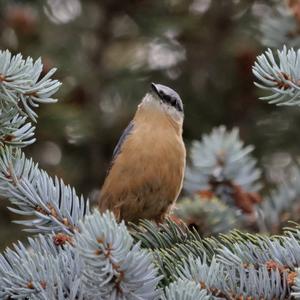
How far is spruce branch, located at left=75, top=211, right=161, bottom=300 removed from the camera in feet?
5.39

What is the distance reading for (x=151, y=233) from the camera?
2396 mm

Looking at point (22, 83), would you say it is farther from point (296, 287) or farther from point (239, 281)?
point (296, 287)

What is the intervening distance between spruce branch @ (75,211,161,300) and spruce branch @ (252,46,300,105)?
66 centimetres

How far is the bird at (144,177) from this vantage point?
3701mm

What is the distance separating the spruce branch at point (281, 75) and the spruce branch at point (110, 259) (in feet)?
2.17

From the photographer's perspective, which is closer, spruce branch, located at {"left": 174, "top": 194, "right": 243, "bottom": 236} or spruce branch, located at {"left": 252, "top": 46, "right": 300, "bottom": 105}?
spruce branch, located at {"left": 252, "top": 46, "right": 300, "bottom": 105}

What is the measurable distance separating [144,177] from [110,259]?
2058 millimetres

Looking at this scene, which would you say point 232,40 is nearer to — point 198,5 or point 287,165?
point 198,5

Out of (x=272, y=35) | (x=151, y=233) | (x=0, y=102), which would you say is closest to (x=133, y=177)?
(x=272, y=35)

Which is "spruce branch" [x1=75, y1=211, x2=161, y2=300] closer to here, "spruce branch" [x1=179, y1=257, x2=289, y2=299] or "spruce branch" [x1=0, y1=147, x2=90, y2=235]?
"spruce branch" [x1=179, y1=257, x2=289, y2=299]

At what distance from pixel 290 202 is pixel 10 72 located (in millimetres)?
1696

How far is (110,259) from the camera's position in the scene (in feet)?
5.40

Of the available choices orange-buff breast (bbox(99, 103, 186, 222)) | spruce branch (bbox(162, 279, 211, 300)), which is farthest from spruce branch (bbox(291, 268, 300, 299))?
orange-buff breast (bbox(99, 103, 186, 222))

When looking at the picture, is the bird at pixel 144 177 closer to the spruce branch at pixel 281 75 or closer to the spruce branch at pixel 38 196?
the spruce branch at pixel 38 196
